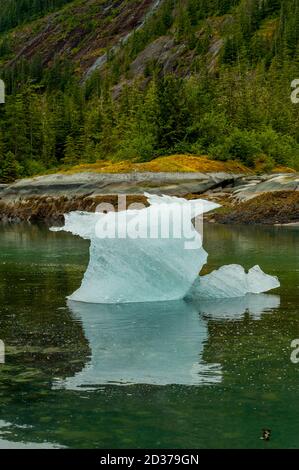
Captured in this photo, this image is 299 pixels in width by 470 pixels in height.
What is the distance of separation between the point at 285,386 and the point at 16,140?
101m

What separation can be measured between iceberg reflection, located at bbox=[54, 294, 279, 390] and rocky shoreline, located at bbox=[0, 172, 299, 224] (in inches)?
1645

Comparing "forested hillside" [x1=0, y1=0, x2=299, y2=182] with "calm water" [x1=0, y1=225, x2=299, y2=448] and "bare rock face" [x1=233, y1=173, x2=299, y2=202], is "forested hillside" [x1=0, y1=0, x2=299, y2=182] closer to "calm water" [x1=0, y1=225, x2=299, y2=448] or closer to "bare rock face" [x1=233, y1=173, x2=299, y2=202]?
"bare rock face" [x1=233, y1=173, x2=299, y2=202]

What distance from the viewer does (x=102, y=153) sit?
10525 cm

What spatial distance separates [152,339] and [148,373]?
302 cm

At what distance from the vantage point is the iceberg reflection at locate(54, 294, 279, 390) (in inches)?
520

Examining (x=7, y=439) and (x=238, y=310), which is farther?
(x=238, y=310)

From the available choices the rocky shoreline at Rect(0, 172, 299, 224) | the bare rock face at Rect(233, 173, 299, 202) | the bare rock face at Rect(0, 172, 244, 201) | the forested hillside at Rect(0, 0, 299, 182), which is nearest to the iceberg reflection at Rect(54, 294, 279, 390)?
the rocky shoreline at Rect(0, 172, 299, 224)

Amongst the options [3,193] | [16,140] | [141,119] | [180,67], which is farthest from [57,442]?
[180,67]

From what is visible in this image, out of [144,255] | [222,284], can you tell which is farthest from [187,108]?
[144,255]

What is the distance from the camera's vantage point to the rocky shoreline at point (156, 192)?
64125 millimetres

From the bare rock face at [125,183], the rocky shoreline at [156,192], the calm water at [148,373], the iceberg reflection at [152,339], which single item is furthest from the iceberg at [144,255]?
the bare rock face at [125,183]

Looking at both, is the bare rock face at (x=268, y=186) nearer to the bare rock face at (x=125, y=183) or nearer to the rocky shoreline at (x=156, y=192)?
the rocky shoreline at (x=156, y=192)

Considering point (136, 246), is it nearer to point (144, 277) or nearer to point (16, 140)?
point (144, 277)
